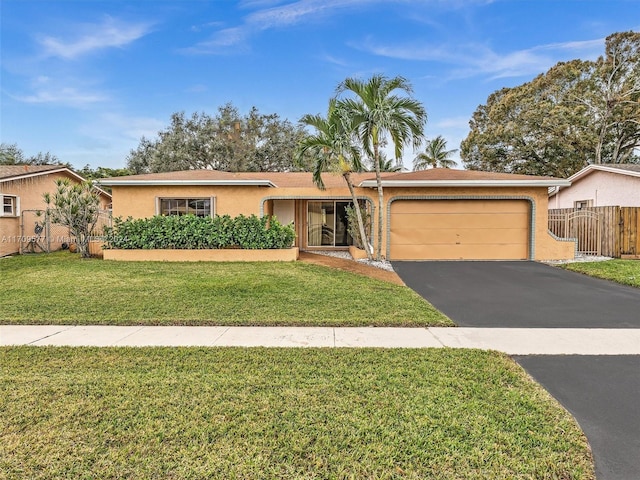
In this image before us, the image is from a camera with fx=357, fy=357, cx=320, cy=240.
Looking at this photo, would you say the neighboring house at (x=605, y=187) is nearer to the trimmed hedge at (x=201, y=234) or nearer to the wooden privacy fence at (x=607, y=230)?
the wooden privacy fence at (x=607, y=230)

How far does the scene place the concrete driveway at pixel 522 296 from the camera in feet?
20.1

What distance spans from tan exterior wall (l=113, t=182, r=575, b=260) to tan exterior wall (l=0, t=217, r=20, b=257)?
5035 millimetres

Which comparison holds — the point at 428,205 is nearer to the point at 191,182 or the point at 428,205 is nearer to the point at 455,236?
the point at 455,236

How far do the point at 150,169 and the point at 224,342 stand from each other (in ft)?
90.0

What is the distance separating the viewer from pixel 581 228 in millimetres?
14500

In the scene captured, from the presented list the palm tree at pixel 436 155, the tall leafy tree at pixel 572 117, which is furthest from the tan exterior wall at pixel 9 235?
the tall leafy tree at pixel 572 117

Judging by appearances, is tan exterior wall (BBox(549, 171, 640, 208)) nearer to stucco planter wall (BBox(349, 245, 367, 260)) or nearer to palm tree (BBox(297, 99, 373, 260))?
stucco planter wall (BBox(349, 245, 367, 260))

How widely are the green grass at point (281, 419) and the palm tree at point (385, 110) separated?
8.40m

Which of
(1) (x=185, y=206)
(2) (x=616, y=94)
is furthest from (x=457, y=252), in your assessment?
(2) (x=616, y=94)

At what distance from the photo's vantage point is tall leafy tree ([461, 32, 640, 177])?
25.2m

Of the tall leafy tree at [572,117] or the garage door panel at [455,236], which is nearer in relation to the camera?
the garage door panel at [455,236]

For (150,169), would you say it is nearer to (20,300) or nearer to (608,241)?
(20,300)

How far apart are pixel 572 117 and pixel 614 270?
1949 centimetres

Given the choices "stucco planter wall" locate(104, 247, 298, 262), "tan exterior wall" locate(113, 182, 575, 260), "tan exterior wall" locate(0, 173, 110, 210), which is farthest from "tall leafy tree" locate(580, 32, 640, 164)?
"tan exterior wall" locate(0, 173, 110, 210)
